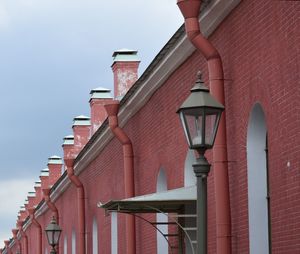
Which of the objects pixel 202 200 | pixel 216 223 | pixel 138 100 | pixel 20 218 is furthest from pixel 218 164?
pixel 20 218

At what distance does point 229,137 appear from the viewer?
44.8 ft

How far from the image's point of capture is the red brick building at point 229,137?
11438 millimetres

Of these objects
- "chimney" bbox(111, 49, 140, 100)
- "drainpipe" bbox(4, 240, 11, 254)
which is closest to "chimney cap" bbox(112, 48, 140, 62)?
"chimney" bbox(111, 49, 140, 100)

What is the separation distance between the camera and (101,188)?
85.5 ft

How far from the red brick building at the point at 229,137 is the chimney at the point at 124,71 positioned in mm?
25

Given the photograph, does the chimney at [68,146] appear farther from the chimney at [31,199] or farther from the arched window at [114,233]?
the chimney at [31,199]

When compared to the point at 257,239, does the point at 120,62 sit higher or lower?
higher

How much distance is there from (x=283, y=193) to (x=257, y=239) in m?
1.47

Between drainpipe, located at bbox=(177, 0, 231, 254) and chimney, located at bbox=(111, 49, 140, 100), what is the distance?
11.3m

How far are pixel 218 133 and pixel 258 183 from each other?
0.83 meters

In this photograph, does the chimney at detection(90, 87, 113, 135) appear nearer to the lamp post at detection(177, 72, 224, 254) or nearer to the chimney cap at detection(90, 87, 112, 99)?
the chimney cap at detection(90, 87, 112, 99)

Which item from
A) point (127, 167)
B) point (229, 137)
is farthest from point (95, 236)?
point (229, 137)

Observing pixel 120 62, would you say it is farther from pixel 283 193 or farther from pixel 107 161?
pixel 283 193

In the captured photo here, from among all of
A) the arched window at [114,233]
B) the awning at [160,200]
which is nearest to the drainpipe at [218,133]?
the awning at [160,200]
